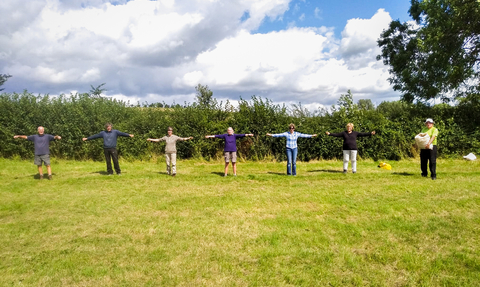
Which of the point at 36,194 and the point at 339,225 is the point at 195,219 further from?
the point at 36,194

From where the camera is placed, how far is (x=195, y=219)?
18.6 feet

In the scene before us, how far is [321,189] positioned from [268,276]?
4520mm

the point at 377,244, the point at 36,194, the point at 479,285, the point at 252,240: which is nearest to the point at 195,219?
the point at 252,240

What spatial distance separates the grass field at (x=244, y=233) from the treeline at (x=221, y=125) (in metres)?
4.25

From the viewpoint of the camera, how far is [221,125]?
13531mm

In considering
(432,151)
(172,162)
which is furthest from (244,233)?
(432,151)

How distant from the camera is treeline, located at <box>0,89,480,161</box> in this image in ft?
42.6

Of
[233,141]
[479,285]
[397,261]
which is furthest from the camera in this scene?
[233,141]

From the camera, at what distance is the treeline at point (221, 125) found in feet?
42.6

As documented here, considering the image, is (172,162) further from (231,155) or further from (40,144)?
(40,144)

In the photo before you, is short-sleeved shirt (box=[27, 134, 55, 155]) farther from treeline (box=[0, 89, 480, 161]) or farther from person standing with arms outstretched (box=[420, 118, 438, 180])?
person standing with arms outstretched (box=[420, 118, 438, 180])

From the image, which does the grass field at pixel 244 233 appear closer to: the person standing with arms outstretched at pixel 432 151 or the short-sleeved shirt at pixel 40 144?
the person standing with arms outstretched at pixel 432 151

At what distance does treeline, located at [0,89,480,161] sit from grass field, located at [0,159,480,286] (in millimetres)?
4246

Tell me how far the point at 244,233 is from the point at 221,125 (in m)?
8.96
